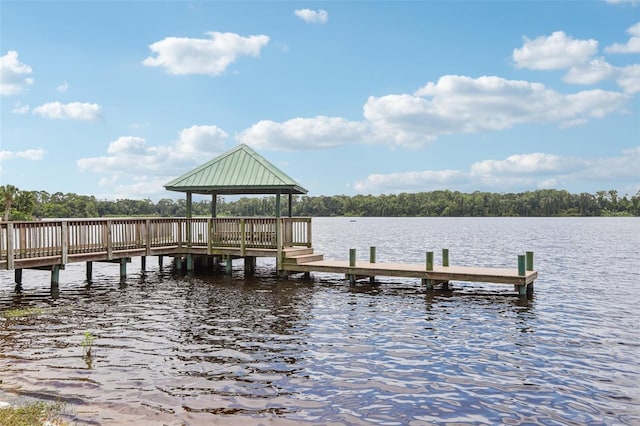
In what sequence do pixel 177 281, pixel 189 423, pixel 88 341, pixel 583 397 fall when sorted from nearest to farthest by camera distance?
pixel 189 423 → pixel 583 397 → pixel 88 341 → pixel 177 281

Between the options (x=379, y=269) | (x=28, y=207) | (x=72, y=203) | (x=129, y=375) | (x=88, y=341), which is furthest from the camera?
(x=72, y=203)

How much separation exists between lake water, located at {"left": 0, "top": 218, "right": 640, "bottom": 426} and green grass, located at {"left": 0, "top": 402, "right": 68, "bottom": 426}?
0.78 ft

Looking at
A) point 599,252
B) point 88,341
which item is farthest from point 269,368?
point 599,252

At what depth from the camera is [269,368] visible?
9922 millimetres

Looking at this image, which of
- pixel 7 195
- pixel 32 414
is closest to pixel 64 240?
pixel 32 414

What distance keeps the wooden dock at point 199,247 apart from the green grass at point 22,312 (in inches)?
87.8

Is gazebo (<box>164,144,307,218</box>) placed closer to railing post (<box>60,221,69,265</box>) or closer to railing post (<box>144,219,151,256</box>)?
railing post (<box>144,219,151,256</box>)

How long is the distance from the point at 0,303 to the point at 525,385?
15.7 meters

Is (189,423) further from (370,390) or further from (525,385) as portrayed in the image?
(525,385)

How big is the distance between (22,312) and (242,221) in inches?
387

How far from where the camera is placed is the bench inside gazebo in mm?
22391

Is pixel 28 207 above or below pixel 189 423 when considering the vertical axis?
above

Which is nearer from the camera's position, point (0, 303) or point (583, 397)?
point (583, 397)

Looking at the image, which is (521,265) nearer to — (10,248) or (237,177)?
(237,177)
